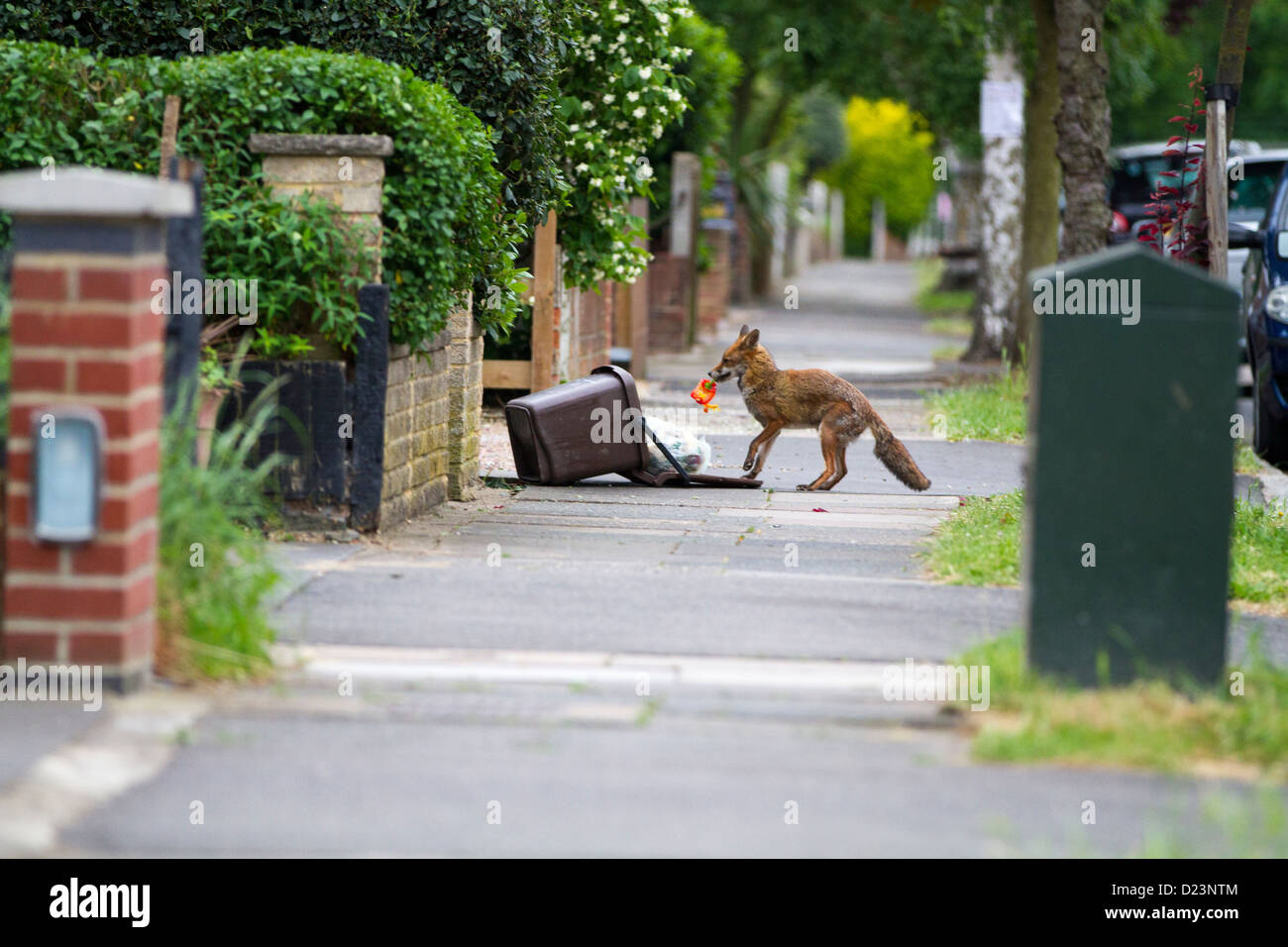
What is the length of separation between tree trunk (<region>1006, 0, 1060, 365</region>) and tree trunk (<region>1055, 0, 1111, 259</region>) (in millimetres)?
2882

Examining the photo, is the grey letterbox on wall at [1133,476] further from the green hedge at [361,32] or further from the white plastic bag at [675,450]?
the white plastic bag at [675,450]

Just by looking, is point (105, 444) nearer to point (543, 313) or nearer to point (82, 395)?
point (82, 395)

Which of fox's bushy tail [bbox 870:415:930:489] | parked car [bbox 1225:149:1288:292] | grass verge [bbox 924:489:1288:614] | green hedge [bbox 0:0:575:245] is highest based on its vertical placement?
parked car [bbox 1225:149:1288:292]

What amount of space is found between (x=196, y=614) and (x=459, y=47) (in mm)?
4963

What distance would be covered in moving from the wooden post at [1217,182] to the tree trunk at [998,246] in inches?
377

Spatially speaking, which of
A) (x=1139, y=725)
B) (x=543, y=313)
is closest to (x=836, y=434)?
(x=543, y=313)

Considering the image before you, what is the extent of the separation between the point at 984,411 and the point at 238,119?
806 cm

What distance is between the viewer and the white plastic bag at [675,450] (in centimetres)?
1010

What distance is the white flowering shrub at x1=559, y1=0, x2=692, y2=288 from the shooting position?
506 inches

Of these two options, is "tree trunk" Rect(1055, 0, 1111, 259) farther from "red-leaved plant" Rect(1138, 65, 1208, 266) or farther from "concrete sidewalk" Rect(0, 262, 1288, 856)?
"concrete sidewalk" Rect(0, 262, 1288, 856)

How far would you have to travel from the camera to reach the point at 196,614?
514 cm

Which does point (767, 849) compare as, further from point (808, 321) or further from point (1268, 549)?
point (808, 321)

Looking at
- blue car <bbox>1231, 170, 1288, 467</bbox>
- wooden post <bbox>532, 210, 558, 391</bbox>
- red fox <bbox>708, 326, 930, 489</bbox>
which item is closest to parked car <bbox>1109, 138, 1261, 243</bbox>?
blue car <bbox>1231, 170, 1288, 467</bbox>

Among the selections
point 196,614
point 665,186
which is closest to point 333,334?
point 196,614
